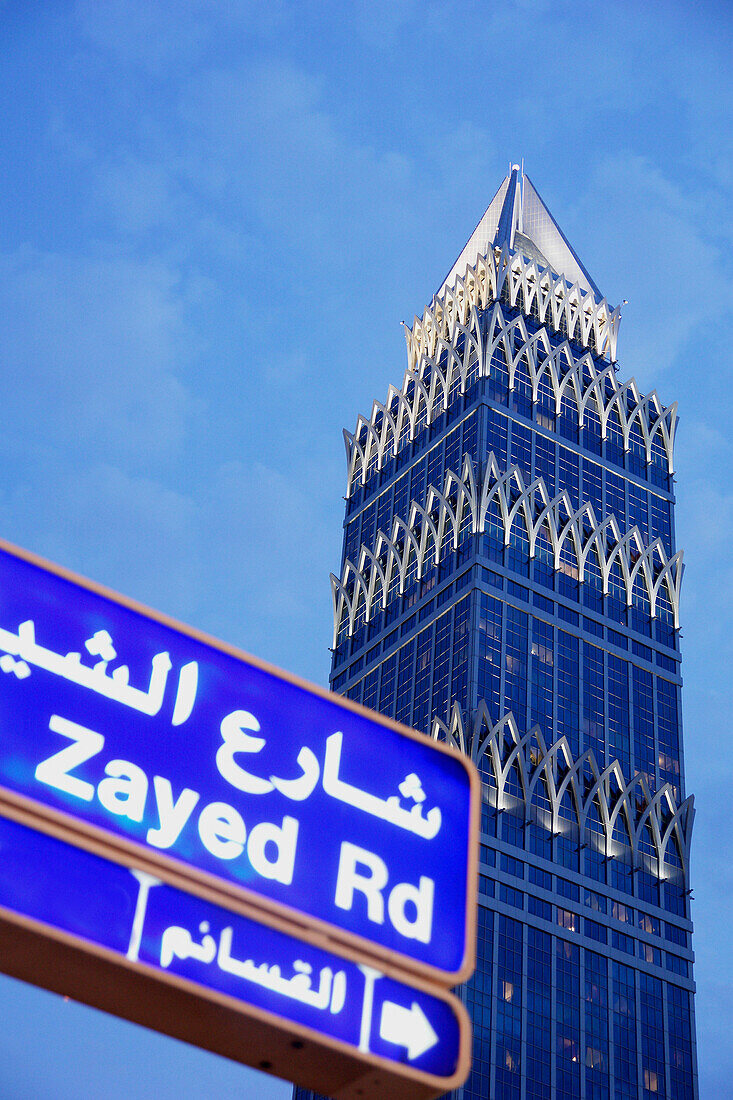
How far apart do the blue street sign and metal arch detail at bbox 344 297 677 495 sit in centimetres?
15135

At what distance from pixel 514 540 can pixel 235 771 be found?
141 metres

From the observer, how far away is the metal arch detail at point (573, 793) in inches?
5197

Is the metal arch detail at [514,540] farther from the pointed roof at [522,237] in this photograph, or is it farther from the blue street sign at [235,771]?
the blue street sign at [235,771]

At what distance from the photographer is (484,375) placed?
15788 centimetres

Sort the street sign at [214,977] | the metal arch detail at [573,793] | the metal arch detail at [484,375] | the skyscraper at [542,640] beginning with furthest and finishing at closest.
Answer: the metal arch detail at [484,375] < the metal arch detail at [573,793] < the skyscraper at [542,640] < the street sign at [214,977]

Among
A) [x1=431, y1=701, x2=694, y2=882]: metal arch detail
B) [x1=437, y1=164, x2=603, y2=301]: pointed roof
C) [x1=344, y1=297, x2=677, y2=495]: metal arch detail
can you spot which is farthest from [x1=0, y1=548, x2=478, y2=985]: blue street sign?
[x1=437, y1=164, x2=603, y2=301]: pointed roof

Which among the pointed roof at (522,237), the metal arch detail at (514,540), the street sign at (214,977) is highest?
the pointed roof at (522,237)

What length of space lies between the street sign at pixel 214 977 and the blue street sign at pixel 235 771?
0.21 meters

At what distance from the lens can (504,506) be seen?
489 ft

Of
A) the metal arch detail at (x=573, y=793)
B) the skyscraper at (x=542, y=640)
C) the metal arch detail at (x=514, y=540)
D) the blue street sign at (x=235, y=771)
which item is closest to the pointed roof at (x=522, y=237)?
the skyscraper at (x=542, y=640)

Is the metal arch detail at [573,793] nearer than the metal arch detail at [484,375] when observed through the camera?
Yes

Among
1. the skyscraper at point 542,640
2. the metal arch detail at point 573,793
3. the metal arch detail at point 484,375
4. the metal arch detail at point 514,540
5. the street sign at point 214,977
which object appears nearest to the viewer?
the street sign at point 214,977

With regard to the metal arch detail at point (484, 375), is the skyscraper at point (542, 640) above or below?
below

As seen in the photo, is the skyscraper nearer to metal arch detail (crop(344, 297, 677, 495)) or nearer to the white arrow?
metal arch detail (crop(344, 297, 677, 495))
